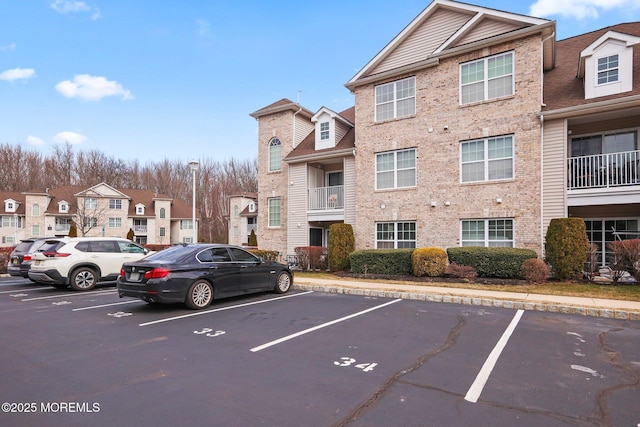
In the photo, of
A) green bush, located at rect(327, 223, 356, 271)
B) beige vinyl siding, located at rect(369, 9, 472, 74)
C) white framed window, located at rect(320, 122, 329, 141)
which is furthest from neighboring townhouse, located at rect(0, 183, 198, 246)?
beige vinyl siding, located at rect(369, 9, 472, 74)

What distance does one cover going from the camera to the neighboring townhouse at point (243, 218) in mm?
42312

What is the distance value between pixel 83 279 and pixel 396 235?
1196cm

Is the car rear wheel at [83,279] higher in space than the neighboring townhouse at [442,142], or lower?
lower

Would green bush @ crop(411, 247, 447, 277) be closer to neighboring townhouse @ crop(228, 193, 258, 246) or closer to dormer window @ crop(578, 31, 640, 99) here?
dormer window @ crop(578, 31, 640, 99)

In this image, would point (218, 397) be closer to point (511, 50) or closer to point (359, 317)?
point (359, 317)

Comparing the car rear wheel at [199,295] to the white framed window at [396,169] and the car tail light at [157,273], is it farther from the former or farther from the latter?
the white framed window at [396,169]

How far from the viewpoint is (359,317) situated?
24.4ft

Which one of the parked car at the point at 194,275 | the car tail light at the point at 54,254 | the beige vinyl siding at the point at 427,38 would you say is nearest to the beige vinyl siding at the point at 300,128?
the beige vinyl siding at the point at 427,38

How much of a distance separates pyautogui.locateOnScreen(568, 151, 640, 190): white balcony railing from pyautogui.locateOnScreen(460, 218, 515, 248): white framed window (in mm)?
2547

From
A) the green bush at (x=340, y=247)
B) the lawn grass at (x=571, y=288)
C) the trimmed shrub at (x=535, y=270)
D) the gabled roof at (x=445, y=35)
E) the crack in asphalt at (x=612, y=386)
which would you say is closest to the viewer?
the crack in asphalt at (x=612, y=386)

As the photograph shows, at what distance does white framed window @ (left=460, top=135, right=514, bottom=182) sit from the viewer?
1389 centimetres

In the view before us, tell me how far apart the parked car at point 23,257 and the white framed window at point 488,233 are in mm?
15389

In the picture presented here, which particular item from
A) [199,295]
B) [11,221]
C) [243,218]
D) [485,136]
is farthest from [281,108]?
[11,221]

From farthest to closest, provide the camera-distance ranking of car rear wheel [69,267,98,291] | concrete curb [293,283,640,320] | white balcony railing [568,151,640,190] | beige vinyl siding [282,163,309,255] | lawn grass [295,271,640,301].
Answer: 1. beige vinyl siding [282,163,309,255]
2. white balcony railing [568,151,640,190]
3. car rear wheel [69,267,98,291]
4. lawn grass [295,271,640,301]
5. concrete curb [293,283,640,320]
